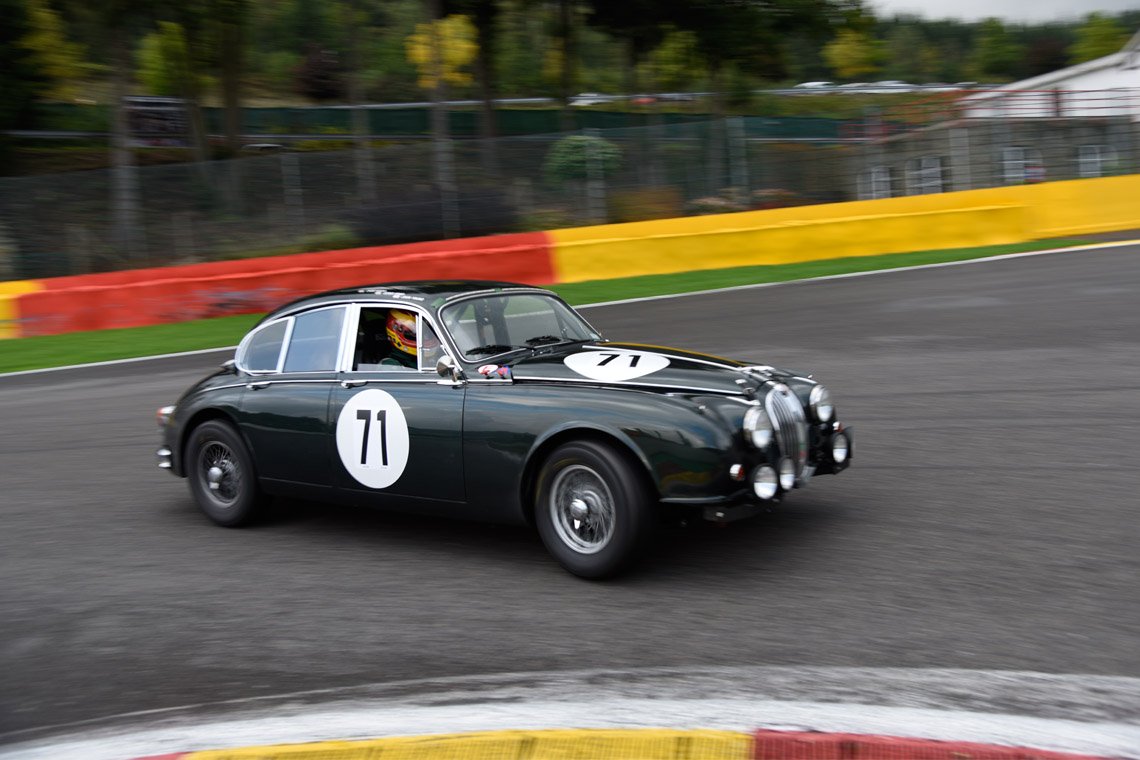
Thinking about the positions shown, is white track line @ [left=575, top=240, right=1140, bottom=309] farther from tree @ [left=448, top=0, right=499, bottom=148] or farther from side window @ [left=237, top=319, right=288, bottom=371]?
tree @ [left=448, top=0, right=499, bottom=148]

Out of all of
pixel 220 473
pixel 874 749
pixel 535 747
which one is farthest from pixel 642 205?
pixel 874 749

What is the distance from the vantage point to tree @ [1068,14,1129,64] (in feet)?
300

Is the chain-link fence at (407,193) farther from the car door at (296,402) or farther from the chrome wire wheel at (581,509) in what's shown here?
the chrome wire wheel at (581,509)

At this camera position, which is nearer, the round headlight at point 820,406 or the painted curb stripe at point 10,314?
the round headlight at point 820,406

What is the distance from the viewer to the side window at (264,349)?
6473mm

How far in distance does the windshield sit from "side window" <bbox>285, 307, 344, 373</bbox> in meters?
0.81

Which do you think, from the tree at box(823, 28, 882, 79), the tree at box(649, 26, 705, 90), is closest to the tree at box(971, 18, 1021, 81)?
the tree at box(649, 26, 705, 90)

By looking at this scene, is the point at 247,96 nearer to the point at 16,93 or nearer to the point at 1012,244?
the point at 16,93

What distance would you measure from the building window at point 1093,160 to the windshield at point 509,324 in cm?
1951

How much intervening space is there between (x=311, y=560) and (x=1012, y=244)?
1542 cm

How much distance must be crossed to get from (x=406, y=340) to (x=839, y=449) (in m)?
2.47

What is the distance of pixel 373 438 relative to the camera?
18.7 feet

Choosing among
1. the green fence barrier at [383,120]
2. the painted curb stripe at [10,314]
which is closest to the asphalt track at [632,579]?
the painted curb stripe at [10,314]

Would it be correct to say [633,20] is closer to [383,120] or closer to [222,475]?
→ [383,120]
